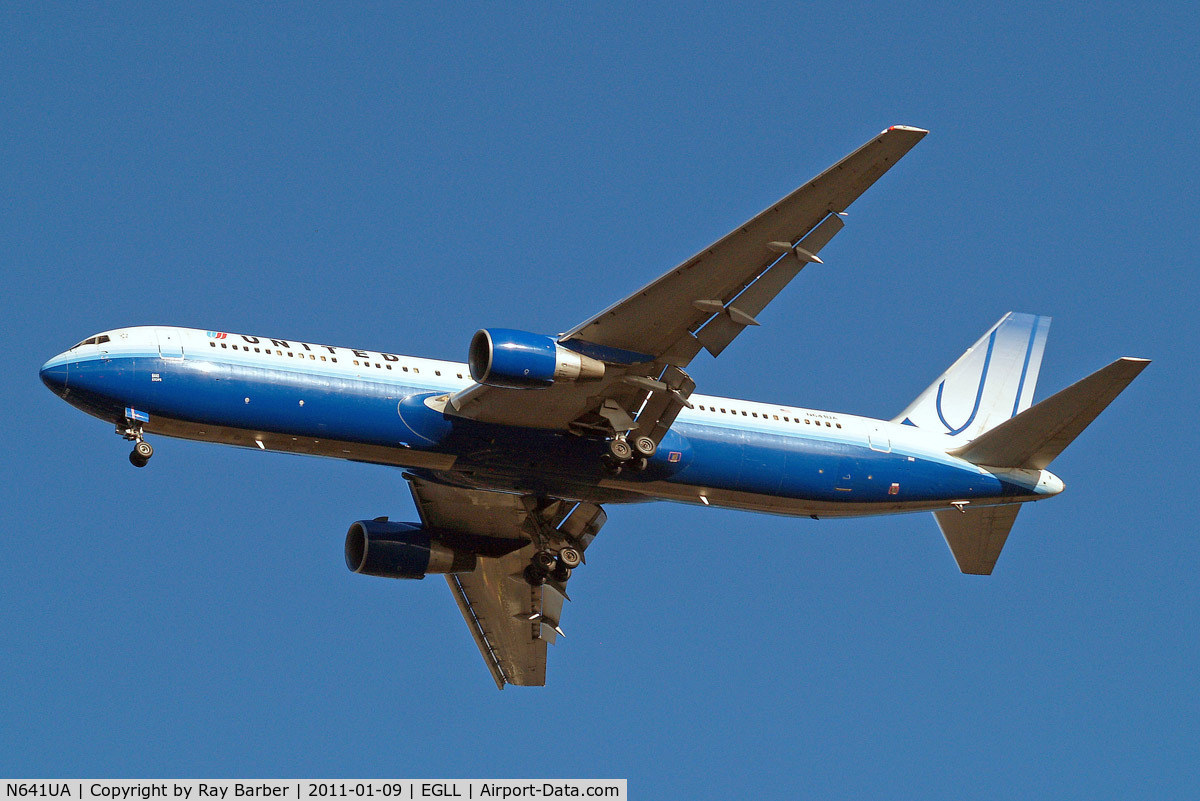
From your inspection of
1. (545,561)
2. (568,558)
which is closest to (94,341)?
(545,561)

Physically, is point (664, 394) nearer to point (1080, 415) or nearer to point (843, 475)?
point (843, 475)

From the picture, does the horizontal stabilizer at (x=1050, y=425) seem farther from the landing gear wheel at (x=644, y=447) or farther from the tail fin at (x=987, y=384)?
the landing gear wheel at (x=644, y=447)

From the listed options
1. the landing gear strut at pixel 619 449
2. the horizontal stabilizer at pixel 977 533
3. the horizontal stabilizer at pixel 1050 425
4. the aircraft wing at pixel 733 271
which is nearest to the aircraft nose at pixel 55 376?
the aircraft wing at pixel 733 271

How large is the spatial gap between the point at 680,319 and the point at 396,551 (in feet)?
41.1

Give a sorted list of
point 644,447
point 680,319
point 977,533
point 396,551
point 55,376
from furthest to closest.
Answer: point 977,533 < point 396,551 < point 644,447 < point 680,319 < point 55,376

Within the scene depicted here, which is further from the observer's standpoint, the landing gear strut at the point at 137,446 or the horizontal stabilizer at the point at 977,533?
the horizontal stabilizer at the point at 977,533

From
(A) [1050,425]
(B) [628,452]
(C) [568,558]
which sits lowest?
(C) [568,558]

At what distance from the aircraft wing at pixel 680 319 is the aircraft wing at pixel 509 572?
206 inches

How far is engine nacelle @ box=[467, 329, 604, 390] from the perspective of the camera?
37.7m

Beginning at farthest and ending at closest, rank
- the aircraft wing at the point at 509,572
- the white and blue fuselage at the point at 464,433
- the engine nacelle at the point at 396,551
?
the engine nacelle at the point at 396,551 → the aircraft wing at the point at 509,572 → the white and blue fuselage at the point at 464,433

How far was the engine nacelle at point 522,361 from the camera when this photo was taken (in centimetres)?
3772

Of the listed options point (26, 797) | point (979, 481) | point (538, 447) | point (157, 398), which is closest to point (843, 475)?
point (979, 481)

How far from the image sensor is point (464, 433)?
40250 millimetres

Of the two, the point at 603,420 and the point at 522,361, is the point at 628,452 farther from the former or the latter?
the point at 522,361
